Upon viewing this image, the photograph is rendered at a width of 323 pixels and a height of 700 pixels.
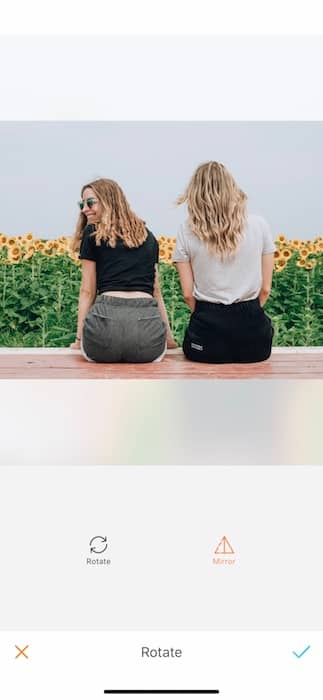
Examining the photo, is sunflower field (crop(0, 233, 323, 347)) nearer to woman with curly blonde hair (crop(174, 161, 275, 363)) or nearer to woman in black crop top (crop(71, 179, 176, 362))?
woman in black crop top (crop(71, 179, 176, 362))

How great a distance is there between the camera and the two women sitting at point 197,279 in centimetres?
310

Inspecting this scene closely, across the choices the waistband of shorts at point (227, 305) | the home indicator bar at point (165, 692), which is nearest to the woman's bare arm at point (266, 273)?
the waistband of shorts at point (227, 305)

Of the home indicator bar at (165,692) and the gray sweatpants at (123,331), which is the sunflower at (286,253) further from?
the home indicator bar at (165,692)

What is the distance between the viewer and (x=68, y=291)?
4.54 meters

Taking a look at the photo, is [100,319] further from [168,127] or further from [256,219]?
[168,127]

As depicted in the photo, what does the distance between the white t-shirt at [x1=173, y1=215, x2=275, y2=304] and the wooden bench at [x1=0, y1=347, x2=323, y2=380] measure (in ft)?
0.91

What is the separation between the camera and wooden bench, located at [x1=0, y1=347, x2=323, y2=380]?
2873 mm

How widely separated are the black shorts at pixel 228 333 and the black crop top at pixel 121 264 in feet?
0.80

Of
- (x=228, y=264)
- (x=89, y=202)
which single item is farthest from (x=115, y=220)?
(x=228, y=264)

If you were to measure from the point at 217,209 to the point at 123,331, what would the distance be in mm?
571

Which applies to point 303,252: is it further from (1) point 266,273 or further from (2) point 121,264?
(2) point 121,264

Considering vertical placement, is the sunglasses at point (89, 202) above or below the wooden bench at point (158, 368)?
above

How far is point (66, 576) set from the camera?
2049mm

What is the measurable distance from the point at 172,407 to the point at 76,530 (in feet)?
→ 2.30
